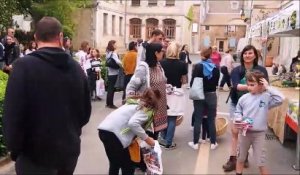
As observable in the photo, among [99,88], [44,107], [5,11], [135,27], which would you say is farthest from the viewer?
[135,27]

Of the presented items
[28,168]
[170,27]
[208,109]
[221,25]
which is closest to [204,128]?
[208,109]

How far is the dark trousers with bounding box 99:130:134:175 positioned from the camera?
172 inches

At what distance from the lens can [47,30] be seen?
2936mm

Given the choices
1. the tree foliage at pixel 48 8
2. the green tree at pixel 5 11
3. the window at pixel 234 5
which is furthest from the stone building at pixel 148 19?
the green tree at pixel 5 11

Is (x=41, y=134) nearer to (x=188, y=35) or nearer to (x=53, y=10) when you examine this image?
(x=53, y=10)

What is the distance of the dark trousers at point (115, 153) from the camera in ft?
14.4

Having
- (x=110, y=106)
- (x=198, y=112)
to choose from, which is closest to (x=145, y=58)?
(x=198, y=112)

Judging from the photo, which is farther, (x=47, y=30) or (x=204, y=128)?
(x=204, y=128)

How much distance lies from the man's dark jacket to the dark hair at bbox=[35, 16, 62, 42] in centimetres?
9

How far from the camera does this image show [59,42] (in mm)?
3025

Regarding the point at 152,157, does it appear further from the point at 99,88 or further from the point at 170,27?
the point at 170,27

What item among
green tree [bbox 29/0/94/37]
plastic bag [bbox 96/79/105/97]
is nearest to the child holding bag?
plastic bag [bbox 96/79/105/97]

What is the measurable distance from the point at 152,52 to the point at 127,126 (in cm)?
155

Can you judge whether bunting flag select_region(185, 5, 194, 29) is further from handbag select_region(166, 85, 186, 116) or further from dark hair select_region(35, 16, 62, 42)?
dark hair select_region(35, 16, 62, 42)
